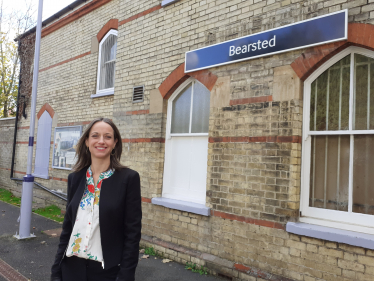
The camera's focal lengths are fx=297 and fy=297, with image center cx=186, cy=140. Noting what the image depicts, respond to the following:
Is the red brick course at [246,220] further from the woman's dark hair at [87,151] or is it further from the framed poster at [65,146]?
the framed poster at [65,146]

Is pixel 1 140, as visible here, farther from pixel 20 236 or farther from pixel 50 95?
pixel 20 236

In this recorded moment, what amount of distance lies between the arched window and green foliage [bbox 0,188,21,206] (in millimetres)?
5361

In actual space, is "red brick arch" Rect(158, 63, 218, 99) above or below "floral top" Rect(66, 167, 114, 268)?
above

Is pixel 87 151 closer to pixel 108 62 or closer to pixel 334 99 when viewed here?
pixel 334 99

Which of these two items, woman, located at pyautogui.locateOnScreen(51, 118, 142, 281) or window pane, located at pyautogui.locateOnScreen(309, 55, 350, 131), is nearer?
woman, located at pyautogui.locateOnScreen(51, 118, 142, 281)

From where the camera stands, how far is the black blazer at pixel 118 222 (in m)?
2.08

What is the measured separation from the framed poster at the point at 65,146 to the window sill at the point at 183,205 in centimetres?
442

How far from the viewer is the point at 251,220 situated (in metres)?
4.37

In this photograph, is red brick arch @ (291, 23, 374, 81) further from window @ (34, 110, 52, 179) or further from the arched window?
window @ (34, 110, 52, 179)

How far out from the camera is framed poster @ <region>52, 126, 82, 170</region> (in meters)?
9.10

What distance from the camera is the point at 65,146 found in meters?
9.47

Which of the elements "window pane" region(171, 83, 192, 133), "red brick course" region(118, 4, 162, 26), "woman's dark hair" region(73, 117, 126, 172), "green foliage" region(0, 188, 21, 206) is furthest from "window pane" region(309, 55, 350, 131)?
"green foliage" region(0, 188, 21, 206)

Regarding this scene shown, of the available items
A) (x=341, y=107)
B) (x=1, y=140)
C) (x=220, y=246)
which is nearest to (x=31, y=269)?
(x=220, y=246)

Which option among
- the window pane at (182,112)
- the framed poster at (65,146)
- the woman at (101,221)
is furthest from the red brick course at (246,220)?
the framed poster at (65,146)
